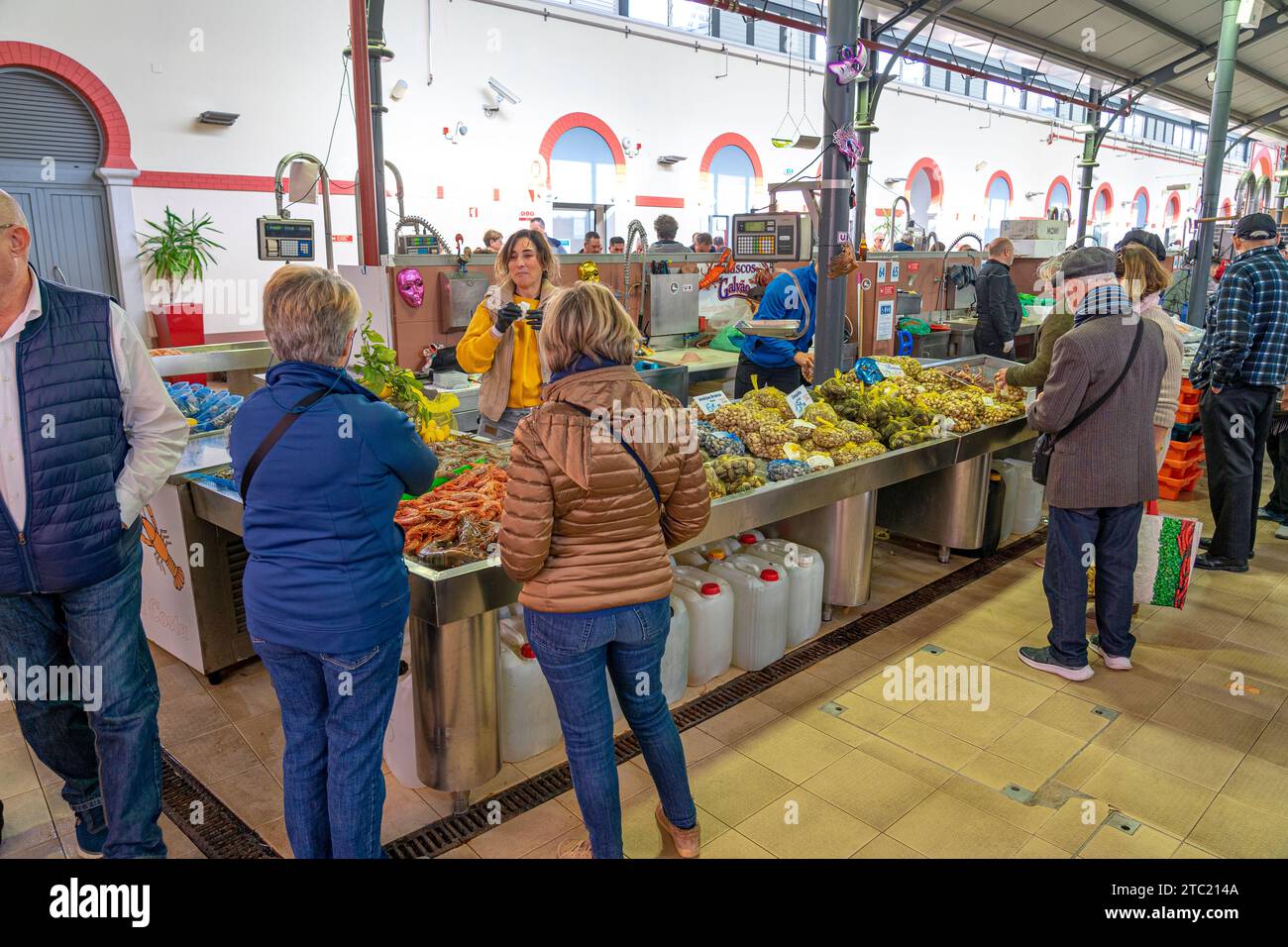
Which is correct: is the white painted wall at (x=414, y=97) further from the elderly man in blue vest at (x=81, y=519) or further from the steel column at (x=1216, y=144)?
the elderly man in blue vest at (x=81, y=519)

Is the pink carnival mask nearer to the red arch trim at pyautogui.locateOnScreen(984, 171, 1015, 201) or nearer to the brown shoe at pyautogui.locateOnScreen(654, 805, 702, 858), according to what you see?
the brown shoe at pyautogui.locateOnScreen(654, 805, 702, 858)

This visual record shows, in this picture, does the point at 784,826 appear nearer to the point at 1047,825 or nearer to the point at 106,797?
the point at 1047,825

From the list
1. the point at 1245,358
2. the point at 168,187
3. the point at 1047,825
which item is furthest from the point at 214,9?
the point at 1047,825

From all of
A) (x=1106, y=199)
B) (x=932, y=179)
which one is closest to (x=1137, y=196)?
(x=1106, y=199)

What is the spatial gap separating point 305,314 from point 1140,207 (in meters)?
34.5

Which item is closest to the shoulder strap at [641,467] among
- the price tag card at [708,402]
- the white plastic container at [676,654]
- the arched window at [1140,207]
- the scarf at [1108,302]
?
the white plastic container at [676,654]

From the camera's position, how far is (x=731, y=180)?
16797mm

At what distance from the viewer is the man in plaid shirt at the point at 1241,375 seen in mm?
4820

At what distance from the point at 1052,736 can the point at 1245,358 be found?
2.92m

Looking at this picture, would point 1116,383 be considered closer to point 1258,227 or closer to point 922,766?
point 922,766

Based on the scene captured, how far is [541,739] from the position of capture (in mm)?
3227

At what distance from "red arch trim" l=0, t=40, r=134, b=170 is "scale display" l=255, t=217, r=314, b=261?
22.1 ft

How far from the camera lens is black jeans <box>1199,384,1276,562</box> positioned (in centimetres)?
502

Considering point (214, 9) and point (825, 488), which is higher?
point (214, 9)
